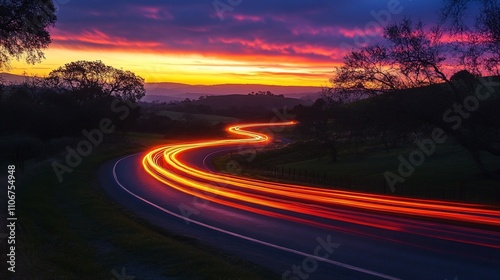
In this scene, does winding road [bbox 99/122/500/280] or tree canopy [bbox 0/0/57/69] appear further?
tree canopy [bbox 0/0/57/69]

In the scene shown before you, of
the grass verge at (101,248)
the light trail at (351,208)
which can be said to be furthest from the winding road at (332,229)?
the grass verge at (101,248)

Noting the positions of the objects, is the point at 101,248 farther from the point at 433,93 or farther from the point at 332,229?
the point at 433,93

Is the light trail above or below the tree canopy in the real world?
below

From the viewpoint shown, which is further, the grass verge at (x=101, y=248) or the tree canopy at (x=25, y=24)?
the tree canopy at (x=25, y=24)

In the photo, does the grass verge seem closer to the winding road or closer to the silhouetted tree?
the winding road

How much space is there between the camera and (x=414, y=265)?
10.1 metres

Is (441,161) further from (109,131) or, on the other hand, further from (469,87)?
(109,131)

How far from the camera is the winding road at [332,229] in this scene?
1012 cm

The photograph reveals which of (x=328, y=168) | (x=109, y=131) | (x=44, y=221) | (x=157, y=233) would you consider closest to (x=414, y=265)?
(x=157, y=233)

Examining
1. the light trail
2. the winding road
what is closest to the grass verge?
the winding road

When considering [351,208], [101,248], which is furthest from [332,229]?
[101,248]

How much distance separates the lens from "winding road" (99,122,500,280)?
1012 centimetres

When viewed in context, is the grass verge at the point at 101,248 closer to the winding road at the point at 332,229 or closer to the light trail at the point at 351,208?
the winding road at the point at 332,229

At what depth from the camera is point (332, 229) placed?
1453 cm
